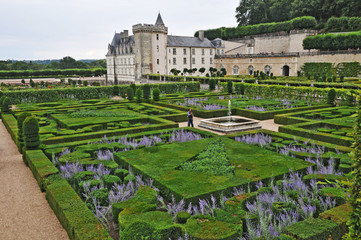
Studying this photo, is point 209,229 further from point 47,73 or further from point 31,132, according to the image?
point 47,73

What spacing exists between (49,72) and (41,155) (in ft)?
218

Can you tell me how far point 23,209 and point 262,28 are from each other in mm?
62535

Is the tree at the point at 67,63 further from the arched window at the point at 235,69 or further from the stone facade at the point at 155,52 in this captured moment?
the arched window at the point at 235,69

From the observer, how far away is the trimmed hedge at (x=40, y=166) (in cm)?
857

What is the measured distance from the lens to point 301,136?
43.3 ft

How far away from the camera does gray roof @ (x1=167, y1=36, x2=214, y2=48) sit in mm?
55147

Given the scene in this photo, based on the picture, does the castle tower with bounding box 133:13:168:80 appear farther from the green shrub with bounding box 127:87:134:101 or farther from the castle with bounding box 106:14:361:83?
the green shrub with bounding box 127:87:134:101

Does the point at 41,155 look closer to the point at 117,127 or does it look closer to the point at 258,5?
the point at 117,127

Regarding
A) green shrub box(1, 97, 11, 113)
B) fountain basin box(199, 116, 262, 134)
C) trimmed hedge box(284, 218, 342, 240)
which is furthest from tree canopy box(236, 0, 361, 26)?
trimmed hedge box(284, 218, 342, 240)

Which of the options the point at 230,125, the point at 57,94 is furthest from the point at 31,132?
the point at 57,94

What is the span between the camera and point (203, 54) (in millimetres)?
59312

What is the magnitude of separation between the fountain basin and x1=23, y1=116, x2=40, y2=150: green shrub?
8614mm

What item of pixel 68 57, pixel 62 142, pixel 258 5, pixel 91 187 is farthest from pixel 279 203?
pixel 68 57

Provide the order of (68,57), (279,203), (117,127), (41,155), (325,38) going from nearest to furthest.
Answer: (279,203) < (41,155) < (117,127) < (325,38) < (68,57)
